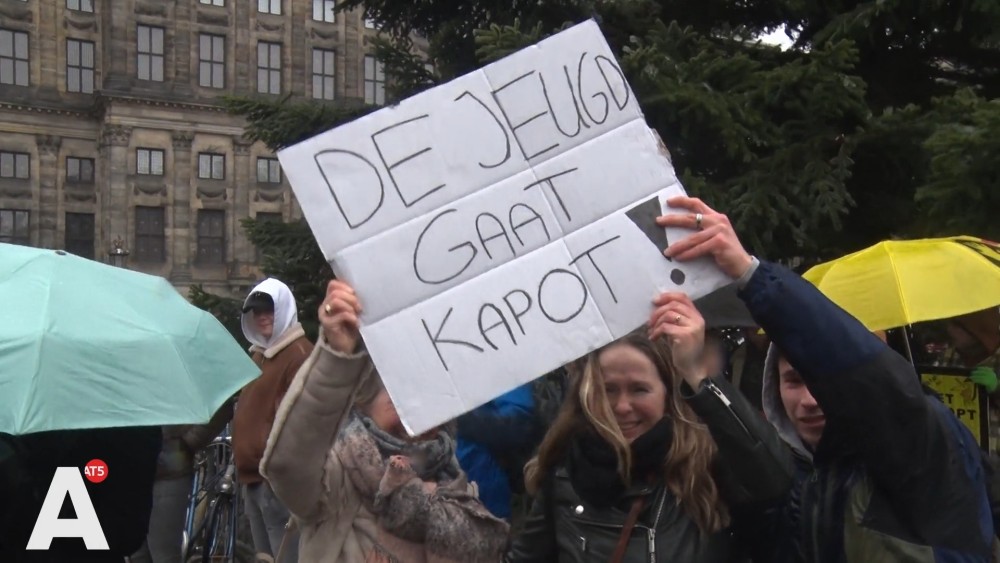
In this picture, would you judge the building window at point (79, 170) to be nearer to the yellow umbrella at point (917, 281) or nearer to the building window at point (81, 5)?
the building window at point (81, 5)

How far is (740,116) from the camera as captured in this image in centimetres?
565

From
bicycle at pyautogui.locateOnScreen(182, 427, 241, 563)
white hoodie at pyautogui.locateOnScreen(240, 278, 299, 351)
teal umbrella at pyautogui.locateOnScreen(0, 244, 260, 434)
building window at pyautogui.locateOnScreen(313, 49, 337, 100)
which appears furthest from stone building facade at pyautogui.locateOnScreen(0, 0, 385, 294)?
teal umbrella at pyautogui.locateOnScreen(0, 244, 260, 434)

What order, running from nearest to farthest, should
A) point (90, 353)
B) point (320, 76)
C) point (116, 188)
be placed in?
1. point (90, 353)
2. point (116, 188)
3. point (320, 76)

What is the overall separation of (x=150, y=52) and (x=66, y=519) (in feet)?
137

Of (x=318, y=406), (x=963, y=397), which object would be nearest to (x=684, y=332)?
(x=318, y=406)

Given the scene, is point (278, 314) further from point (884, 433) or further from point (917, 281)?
point (884, 433)

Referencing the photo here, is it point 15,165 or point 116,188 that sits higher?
point 15,165

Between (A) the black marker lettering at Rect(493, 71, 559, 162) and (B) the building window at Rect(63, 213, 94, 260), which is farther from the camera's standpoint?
(B) the building window at Rect(63, 213, 94, 260)

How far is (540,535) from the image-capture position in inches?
94.7

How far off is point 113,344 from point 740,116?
3758mm

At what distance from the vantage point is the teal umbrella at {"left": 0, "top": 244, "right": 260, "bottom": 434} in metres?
2.97

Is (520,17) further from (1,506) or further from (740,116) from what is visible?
(1,506)

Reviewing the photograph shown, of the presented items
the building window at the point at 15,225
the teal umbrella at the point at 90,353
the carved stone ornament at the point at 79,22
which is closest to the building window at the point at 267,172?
the carved stone ornament at the point at 79,22

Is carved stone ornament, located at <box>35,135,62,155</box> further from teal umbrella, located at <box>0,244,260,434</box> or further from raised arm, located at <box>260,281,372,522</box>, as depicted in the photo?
raised arm, located at <box>260,281,372,522</box>
